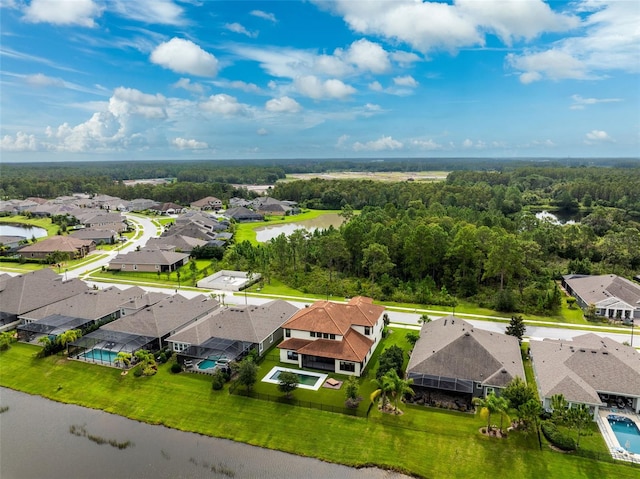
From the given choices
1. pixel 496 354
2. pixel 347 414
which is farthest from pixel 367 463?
pixel 496 354

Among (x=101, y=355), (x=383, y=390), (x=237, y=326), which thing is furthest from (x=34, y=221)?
(x=383, y=390)

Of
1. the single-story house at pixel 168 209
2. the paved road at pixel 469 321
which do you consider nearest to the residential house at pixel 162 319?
the paved road at pixel 469 321

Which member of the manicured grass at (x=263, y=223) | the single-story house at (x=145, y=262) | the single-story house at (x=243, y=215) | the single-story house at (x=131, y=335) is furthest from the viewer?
the single-story house at (x=243, y=215)

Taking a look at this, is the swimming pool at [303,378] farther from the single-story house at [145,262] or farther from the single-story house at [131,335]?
the single-story house at [145,262]

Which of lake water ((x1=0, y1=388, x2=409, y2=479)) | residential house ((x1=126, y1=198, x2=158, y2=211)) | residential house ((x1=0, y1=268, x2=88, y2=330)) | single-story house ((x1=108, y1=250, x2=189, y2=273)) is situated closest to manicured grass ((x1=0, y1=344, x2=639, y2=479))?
lake water ((x1=0, y1=388, x2=409, y2=479))

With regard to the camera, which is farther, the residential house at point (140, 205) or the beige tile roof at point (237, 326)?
the residential house at point (140, 205)

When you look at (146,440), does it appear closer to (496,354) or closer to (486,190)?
(496,354)

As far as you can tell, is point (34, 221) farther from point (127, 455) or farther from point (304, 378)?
point (304, 378)
